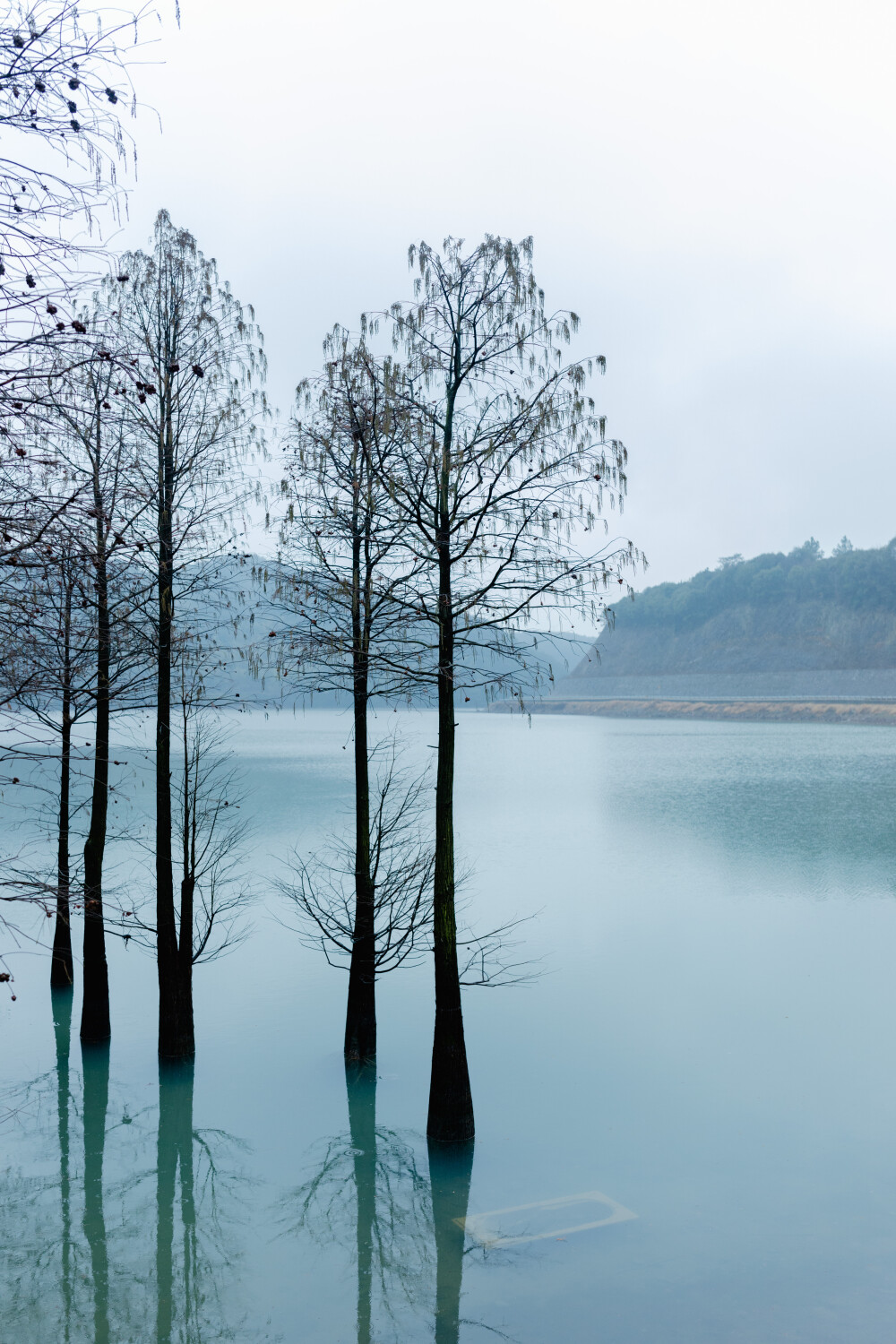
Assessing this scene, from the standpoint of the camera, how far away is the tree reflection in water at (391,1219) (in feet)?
42.1

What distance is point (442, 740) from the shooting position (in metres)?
14.9

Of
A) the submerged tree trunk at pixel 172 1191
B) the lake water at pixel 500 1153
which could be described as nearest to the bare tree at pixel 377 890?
the lake water at pixel 500 1153

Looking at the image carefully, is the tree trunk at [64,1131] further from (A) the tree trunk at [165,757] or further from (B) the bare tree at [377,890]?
(B) the bare tree at [377,890]

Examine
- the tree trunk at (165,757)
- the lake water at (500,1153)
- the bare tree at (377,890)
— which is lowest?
the lake water at (500,1153)

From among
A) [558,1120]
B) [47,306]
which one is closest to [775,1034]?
[558,1120]

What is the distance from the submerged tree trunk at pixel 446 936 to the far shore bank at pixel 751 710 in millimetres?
111237

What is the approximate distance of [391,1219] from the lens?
15.7 meters

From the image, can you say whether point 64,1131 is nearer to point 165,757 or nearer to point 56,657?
point 165,757

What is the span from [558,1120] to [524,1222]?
478 cm

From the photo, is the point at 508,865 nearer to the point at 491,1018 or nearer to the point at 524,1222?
the point at 491,1018

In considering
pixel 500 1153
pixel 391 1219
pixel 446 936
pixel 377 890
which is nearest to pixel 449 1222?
pixel 391 1219

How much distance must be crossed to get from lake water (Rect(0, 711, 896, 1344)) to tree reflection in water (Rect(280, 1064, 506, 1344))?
55 millimetres

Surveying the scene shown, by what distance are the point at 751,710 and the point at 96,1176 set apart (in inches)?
6078

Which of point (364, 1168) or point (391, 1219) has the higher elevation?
point (391, 1219)
